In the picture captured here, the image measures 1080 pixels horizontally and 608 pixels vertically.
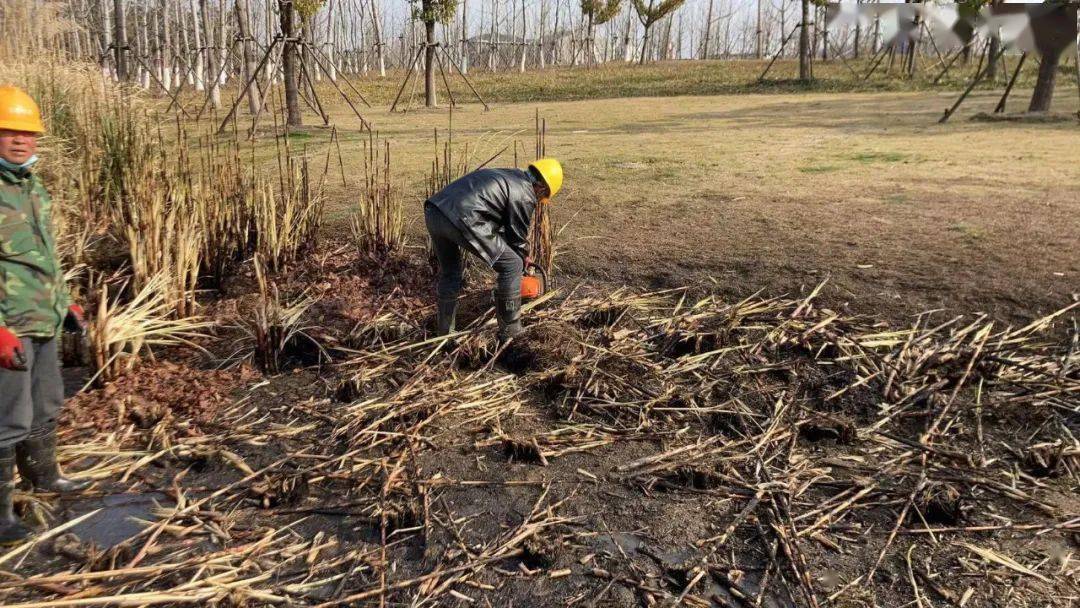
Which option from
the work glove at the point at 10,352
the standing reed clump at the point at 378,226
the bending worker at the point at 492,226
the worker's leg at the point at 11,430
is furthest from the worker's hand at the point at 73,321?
the standing reed clump at the point at 378,226

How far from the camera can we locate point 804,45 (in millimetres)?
21188

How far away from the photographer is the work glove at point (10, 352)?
2115 mm

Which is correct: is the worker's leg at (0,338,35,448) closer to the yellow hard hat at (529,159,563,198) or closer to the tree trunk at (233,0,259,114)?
the yellow hard hat at (529,159,563,198)

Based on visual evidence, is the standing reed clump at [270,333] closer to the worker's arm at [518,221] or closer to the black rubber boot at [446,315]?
the black rubber boot at [446,315]

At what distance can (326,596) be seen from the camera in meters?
2.08

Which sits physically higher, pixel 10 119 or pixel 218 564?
pixel 10 119

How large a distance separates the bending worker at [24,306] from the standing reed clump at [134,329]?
30.9 inches

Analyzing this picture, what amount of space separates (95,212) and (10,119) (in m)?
2.93

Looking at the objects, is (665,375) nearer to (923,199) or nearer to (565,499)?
(565,499)

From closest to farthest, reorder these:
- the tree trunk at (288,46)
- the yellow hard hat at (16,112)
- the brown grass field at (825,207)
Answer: the yellow hard hat at (16,112) → the brown grass field at (825,207) → the tree trunk at (288,46)

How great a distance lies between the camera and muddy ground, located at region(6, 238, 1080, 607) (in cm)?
212

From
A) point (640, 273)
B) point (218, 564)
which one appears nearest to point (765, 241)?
point (640, 273)

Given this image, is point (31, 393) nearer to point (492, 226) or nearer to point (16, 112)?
point (16, 112)

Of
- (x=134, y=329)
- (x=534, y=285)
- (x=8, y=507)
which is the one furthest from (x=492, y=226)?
(x=8, y=507)
